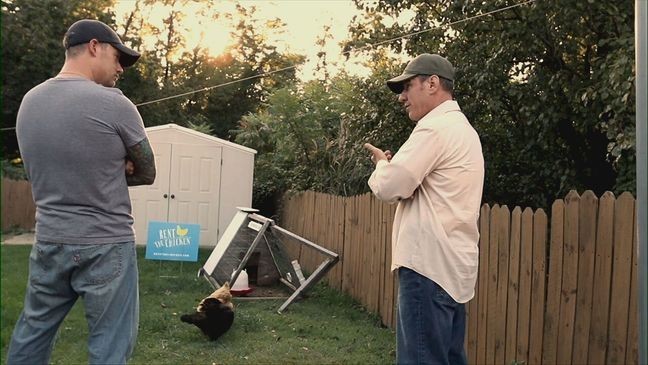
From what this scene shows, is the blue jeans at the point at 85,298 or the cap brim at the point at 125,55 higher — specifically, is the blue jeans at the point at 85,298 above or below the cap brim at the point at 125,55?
below

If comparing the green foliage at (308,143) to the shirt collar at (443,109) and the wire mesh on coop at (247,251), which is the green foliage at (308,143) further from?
the shirt collar at (443,109)

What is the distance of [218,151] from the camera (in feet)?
45.5

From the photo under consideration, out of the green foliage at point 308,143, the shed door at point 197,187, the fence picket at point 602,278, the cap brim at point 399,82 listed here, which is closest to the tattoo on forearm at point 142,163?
the cap brim at point 399,82

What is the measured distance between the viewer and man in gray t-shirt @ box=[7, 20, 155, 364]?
2.57m

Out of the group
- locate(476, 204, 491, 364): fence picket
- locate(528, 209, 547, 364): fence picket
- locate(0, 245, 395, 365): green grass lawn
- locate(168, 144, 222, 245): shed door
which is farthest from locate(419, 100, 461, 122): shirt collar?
locate(168, 144, 222, 245): shed door

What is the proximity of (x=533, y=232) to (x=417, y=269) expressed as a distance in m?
2.06

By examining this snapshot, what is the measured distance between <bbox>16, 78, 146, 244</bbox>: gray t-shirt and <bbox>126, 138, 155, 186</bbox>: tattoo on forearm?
0.19 ft

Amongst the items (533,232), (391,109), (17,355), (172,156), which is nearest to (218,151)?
(172,156)

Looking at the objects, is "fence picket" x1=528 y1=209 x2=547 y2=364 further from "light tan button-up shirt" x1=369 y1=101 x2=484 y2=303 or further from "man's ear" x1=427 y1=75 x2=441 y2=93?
"man's ear" x1=427 y1=75 x2=441 y2=93

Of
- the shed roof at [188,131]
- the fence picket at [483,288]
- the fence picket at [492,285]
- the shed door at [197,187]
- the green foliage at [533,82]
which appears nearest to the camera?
the fence picket at [492,285]

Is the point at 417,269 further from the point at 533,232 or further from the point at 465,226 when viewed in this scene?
the point at 533,232

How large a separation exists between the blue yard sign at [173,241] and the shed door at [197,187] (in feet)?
13.2

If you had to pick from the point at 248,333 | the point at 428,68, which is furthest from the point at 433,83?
the point at 248,333

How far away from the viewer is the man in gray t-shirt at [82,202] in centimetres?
257
